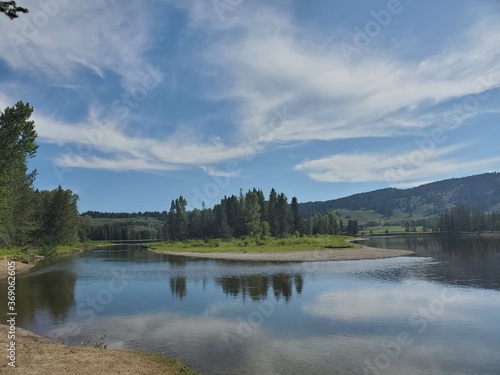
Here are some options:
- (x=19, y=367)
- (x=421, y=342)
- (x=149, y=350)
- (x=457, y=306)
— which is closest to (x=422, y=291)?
(x=457, y=306)

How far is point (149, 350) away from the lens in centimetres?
2261

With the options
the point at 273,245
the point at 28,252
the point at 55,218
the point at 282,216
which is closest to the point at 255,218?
the point at 282,216

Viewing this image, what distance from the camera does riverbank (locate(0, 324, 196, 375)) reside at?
17.0 metres

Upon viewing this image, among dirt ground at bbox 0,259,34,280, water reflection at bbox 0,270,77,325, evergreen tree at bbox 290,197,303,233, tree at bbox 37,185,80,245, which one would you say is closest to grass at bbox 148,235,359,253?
evergreen tree at bbox 290,197,303,233

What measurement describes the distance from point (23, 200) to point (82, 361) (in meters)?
95.1

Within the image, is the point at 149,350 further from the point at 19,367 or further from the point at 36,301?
the point at 36,301

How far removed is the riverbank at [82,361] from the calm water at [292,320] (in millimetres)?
1861

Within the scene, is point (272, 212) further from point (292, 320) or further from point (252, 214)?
point (292, 320)

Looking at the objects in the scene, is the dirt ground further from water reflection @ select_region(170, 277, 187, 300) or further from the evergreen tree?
the evergreen tree

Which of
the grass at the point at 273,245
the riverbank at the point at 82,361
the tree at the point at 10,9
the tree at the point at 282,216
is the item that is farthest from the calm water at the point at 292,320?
the tree at the point at 282,216

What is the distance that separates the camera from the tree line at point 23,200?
185 feet

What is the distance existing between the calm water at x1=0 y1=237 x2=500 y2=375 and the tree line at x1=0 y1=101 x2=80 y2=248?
19.5m

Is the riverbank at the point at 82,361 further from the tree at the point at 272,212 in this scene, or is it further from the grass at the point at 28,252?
the tree at the point at 272,212

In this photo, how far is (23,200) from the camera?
97.6 metres
